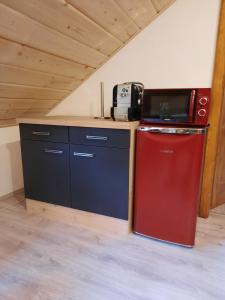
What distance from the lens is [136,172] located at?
1659 mm

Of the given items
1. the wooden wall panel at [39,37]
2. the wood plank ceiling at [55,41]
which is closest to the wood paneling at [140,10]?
the wood plank ceiling at [55,41]

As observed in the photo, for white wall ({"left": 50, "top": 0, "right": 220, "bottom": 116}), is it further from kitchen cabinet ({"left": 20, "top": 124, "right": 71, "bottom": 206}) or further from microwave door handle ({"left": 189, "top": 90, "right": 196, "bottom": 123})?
kitchen cabinet ({"left": 20, "top": 124, "right": 71, "bottom": 206})

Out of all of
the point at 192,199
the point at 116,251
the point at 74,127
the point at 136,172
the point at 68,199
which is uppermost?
the point at 74,127

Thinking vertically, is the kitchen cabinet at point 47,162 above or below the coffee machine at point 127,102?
below

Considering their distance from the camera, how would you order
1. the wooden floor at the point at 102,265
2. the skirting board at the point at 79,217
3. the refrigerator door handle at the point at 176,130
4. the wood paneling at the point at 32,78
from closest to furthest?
the wooden floor at the point at 102,265
the refrigerator door handle at the point at 176,130
the wood paneling at the point at 32,78
the skirting board at the point at 79,217

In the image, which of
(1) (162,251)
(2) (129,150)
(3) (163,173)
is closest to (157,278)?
(1) (162,251)

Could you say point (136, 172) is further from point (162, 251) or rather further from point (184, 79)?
point (184, 79)

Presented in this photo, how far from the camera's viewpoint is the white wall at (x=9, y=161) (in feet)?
7.54

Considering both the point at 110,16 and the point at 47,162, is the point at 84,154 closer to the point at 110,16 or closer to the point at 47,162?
the point at 47,162

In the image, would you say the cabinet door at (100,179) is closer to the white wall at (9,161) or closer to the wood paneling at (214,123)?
the wood paneling at (214,123)

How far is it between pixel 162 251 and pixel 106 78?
1677 mm

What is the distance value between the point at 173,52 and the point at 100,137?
1.04 metres

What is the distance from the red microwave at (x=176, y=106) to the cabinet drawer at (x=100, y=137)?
8.6 inches

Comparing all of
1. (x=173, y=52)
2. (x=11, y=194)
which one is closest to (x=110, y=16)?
(x=173, y=52)
